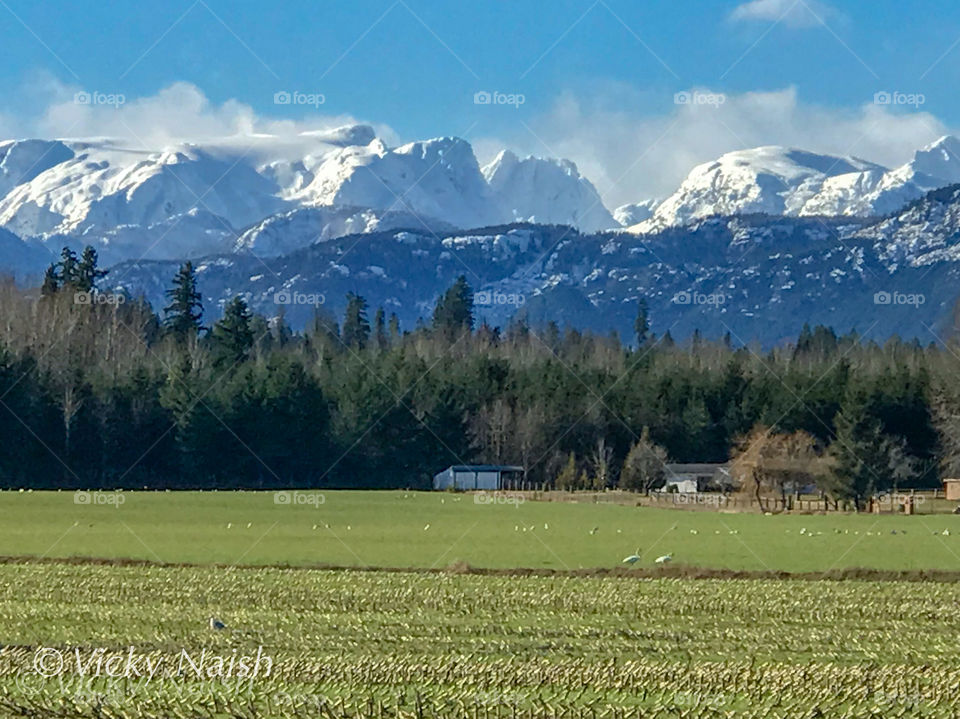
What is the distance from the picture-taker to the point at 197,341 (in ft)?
433

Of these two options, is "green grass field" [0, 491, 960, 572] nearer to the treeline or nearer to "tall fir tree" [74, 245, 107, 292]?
the treeline

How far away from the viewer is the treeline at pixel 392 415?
10069 centimetres

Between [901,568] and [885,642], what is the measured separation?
1818 cm

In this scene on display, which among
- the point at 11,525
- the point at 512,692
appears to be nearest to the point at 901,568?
the point at 512,692

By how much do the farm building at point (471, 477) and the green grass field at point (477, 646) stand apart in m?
71.7

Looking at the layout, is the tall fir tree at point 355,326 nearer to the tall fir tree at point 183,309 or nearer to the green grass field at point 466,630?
the tall fir tree at point 183,309

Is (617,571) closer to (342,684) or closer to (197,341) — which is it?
(342,684)

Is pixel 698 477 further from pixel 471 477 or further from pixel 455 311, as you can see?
pixel 455 311

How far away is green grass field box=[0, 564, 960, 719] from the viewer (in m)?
17.5

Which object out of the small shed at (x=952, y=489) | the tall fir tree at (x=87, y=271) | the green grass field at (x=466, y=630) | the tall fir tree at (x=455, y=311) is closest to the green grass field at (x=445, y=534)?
the green grass field at (x=466, y=630)

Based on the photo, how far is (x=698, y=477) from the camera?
107062 mm

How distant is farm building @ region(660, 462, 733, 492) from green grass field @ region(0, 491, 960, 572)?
23.5 meters

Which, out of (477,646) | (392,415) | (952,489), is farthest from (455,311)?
(477,646)

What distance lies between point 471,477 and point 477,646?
8509cm
